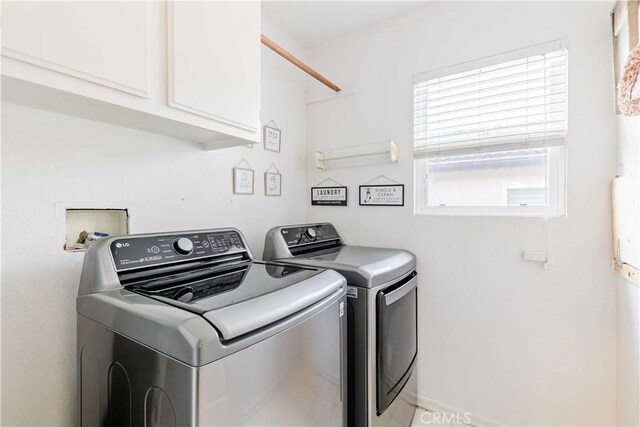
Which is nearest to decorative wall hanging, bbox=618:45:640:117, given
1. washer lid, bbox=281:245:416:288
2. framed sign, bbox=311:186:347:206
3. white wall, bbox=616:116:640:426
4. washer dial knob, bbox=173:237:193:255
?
white wall, bbox=616:116:640:426

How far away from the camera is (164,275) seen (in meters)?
1.05

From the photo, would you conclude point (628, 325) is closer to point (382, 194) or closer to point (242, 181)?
point (382, 194)

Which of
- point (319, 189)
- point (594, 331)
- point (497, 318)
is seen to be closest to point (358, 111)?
point (319, 189)

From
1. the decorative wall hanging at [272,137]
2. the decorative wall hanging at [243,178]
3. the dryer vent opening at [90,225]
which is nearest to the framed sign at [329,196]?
the decorative wall hanging at [272,137]

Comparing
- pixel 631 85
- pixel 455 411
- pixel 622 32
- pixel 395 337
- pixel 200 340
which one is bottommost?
pixel 455 411

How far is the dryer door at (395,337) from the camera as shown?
1330mm

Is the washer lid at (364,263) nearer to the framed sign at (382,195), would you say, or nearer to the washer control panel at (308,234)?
the washer control panel at (308,234)

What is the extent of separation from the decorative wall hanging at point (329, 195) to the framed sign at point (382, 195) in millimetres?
147

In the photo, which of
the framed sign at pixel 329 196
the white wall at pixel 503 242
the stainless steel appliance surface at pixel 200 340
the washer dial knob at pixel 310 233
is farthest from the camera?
the framed sign at pixel 329 196

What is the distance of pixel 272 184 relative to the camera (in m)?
1.96

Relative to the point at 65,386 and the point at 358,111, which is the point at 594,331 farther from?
the point at 65,386

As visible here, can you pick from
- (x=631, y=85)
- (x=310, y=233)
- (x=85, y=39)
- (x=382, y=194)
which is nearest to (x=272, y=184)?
(x=310, y=233)

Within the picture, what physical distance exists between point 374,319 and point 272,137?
1316 mm

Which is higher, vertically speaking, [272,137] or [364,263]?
[272,137]
